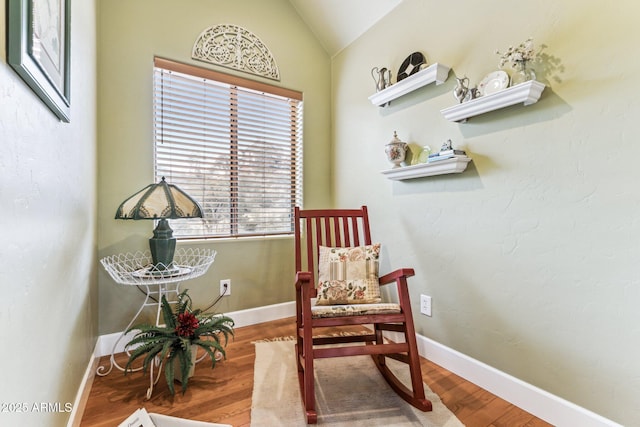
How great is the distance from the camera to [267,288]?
2.46 meters

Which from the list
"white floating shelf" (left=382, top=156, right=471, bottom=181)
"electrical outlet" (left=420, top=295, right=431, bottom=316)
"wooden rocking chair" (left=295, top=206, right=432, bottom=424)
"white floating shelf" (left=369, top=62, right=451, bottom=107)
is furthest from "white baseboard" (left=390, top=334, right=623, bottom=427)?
"white floating shelf" (left=369, top=62, right=451, bottom=107)

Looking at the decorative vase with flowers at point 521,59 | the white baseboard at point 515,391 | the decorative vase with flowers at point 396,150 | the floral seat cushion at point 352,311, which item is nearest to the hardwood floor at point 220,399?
the white baseboard at point 515,391

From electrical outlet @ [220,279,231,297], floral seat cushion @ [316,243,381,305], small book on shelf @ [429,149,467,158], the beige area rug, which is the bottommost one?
the beige area rug

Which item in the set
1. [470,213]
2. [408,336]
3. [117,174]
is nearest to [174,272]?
[117,174]

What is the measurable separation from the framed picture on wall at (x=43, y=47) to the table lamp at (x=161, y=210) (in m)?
0.59

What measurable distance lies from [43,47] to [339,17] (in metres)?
2.15

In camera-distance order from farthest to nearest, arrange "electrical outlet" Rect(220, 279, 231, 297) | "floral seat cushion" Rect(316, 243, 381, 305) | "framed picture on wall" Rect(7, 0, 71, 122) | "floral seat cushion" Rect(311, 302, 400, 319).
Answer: "electrical outlet" Rect(220, 279, 231, 297) < "floral seat cushion" Rect(316, 243, 381, 305) < "floral seat cushion" Rect(311, 302, 400, 319) < "framed picture on wall" Rect(7, 0, 71, 122)

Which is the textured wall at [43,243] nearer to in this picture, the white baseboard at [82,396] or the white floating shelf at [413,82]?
the white baseboard at [82,396]

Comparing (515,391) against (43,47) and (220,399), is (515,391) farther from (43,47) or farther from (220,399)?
(43,47)

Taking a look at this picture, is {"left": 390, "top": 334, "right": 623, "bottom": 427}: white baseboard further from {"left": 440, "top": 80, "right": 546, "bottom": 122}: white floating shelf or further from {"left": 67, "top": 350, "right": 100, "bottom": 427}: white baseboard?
{"left": 67, "top": 350, "right": 100, "bottom": 427}: white baseboard

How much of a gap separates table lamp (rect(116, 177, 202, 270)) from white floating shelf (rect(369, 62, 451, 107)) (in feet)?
4.62

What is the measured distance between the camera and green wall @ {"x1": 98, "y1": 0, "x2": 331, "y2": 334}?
6.14ft

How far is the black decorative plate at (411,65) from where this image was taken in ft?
6.15

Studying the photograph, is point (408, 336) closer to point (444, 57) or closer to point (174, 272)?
point (174, 272)
